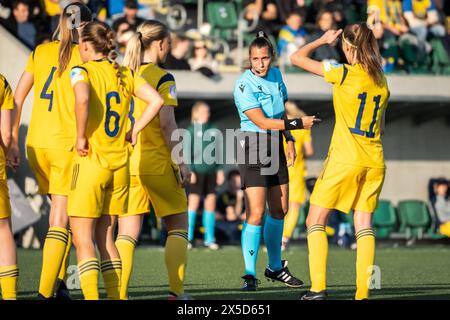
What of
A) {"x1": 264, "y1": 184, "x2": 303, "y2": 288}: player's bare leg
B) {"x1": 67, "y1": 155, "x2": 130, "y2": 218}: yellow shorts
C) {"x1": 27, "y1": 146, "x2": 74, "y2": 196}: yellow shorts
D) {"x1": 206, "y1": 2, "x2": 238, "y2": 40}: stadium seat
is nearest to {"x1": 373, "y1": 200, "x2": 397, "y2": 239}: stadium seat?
{"x1": 206, "y1": 2, "x2": 238, "y2": 40}: stadium seat

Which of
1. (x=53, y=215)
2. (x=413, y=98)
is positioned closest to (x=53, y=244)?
(x=53, y=215)

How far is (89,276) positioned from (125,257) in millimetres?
861

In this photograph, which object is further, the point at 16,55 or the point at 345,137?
the point at 16,55

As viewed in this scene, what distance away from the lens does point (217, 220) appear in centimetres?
1576

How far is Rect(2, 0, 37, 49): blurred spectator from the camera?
1519cm

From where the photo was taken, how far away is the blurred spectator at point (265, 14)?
17375mm

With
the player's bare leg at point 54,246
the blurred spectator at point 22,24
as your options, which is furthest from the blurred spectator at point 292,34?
the player's bare leg at point 54,246

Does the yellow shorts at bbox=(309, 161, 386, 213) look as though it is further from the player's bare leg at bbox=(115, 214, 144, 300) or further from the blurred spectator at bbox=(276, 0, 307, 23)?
the blurred spectator at bbox=(276, 0, 307, 23)

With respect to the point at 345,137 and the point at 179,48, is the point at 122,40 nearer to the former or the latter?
the point at 179,48

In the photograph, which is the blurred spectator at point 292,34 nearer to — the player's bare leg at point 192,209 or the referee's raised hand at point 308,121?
the player's bare leg at point 192,209

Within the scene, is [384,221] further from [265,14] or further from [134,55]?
[134,55]

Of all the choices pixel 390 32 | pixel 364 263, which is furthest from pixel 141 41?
pixel 390 32

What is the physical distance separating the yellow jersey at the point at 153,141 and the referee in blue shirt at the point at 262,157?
1.26 meters
